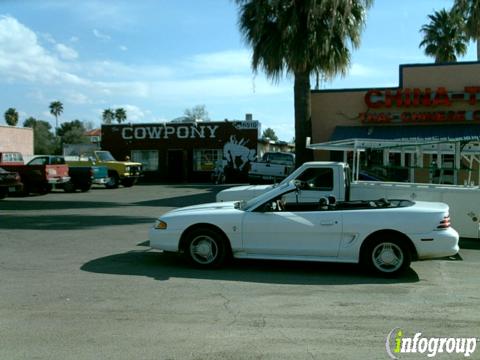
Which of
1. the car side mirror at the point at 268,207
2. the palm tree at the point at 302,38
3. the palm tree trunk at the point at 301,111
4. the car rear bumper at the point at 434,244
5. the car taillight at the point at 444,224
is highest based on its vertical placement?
the palm tree at the point at 302,38

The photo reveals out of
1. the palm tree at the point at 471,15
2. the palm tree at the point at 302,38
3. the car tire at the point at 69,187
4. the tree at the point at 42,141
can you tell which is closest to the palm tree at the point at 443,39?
the palm tree at the point at 471,15

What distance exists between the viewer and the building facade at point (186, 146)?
3619 cm

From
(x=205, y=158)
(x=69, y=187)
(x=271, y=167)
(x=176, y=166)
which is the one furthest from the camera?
(x=176, y=166)

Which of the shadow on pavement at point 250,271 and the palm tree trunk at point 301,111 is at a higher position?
the palm tree trunk at point 301,111

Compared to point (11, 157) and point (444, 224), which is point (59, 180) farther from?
point (444, 224)

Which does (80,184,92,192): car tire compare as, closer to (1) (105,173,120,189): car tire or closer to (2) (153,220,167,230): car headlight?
(1) (105,173,120,189): car tire

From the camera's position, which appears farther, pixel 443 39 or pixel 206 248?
pixel 443 39

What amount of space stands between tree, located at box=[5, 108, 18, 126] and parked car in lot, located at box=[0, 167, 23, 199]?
237ft

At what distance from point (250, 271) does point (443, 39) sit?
115ft

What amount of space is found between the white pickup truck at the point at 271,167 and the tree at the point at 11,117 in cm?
7200

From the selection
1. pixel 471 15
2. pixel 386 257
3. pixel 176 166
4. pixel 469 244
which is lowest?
pixel 469 244

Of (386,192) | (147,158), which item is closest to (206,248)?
(386,192)

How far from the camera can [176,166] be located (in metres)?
37.9

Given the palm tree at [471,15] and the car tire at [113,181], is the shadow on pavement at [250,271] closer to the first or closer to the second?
the car tire at [113,181]
